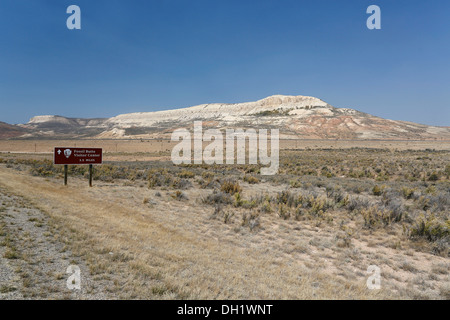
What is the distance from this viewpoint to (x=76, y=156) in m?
14.4

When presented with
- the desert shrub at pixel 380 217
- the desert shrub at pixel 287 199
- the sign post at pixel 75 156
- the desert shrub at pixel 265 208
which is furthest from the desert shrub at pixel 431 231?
the sign post at pixel 75 156

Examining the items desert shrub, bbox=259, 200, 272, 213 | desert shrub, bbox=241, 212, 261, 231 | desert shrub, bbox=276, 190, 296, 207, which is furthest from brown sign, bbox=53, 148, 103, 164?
desert shrub, bbox=276, 190, 296, 207

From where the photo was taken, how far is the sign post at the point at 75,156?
543 inches

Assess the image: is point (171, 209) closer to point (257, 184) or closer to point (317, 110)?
point (257, 184)

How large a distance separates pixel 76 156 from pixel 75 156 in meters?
0.05

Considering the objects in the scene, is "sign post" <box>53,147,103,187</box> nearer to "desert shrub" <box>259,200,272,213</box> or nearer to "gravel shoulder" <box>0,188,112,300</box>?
"gravel shoulder" <box>0,188,112,300</box>

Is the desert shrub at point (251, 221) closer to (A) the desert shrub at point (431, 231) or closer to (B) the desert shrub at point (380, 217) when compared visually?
(B) the desert shrub at point (380, 217)

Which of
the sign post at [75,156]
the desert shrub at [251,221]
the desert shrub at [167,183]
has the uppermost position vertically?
the sign post at [75,156]

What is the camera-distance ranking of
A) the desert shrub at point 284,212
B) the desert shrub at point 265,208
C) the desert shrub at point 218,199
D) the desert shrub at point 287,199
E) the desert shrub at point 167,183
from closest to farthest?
the desert shrub at point 284,212
the desert shrub at point 265,208
the desert shrub at point 287,199
the desert shrub at point 218,199
the desert shrub at point 167,183

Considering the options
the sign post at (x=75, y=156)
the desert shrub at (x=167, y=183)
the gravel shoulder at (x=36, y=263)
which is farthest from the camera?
the desert shrub at (x=167, y=183)

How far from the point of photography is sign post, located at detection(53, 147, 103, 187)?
13.8 metres

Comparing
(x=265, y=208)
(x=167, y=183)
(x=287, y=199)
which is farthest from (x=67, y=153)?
(x=287, y=199)
